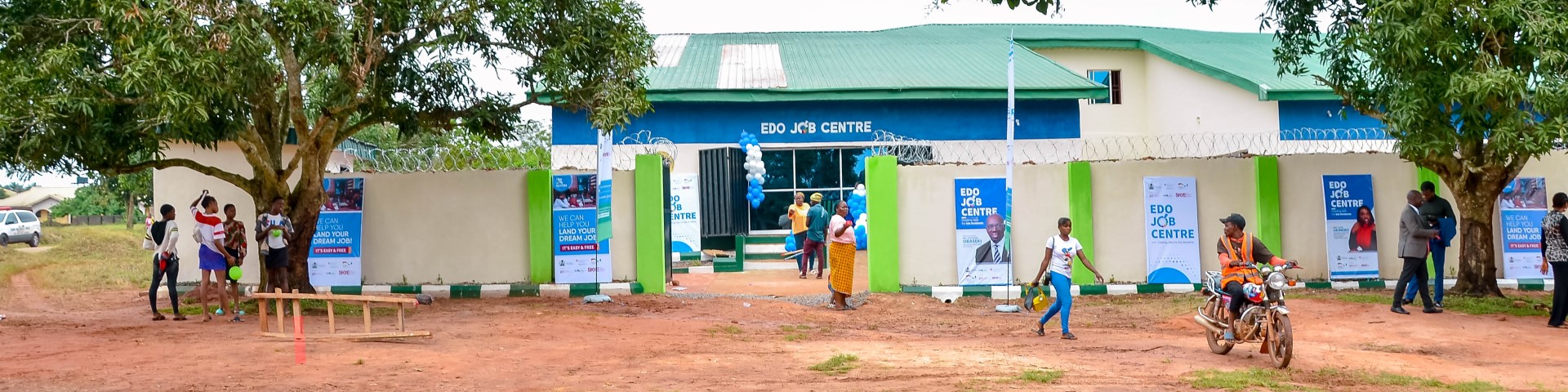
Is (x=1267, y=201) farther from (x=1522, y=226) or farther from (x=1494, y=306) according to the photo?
(x=1522, y=226)

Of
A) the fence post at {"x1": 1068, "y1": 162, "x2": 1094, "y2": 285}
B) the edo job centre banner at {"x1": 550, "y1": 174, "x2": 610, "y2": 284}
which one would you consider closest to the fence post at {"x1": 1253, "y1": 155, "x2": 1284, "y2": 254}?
the fence post at {"x1": 1068, "y1": 162, "x2": 1094, "y2": 285}

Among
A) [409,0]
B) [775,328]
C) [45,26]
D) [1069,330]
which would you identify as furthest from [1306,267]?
[45,26]

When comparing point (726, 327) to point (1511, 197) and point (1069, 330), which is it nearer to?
point (1069, 330)

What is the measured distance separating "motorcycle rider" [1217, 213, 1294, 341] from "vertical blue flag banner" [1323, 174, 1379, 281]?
19.6ft

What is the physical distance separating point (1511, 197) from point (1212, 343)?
7.13 m

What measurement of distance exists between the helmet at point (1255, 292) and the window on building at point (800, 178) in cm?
1362

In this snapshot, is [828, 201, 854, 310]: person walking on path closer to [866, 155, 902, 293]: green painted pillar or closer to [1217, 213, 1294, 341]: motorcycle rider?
[866, 155, 902, 293]: green painted pillar

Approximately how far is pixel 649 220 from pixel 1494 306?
893 centimetres

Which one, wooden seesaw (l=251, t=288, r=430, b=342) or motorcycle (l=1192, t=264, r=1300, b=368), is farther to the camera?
wooden seesaw (l=251, t=288, r=430, b=342)

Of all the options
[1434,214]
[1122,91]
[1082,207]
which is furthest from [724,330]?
[1122,91]

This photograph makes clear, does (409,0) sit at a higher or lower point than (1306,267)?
higher

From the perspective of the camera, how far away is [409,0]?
11.2 m

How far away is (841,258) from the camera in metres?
13.0

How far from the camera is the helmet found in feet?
28.2
